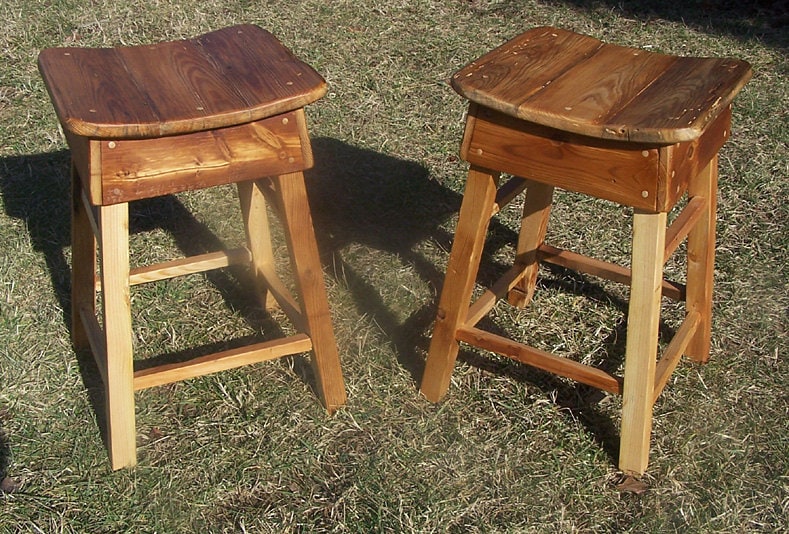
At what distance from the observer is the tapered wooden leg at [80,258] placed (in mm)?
2896

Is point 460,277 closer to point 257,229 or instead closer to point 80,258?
point 257,229

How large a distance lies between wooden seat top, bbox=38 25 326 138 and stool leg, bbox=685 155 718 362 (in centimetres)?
112

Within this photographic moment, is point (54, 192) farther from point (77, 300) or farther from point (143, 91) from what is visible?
point (143, 91)

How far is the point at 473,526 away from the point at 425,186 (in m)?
1.85

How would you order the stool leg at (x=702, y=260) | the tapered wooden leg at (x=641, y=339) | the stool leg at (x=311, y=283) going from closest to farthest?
the tapered wooden leg at (x=641, y=339) → the stool leg at (x=311, y=283) → the stool leg at (x=702, y=260)

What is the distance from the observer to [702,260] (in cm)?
301

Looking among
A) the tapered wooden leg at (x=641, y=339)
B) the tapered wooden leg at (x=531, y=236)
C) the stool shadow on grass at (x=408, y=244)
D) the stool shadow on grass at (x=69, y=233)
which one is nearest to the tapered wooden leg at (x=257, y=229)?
the stool shadow on grass at (x=69, y=233)

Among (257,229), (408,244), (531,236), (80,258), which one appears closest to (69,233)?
(80,258)

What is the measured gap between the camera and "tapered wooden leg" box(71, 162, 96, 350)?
2.90 meters

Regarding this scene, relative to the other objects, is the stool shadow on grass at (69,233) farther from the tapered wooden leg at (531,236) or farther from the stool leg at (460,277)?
the tapered wooden leg at (531,236)

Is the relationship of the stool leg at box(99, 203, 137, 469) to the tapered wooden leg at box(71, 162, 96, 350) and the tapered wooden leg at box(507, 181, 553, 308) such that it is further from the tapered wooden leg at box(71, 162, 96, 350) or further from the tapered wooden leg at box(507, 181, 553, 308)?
the tapered wooden leg at box(507, 181, 553, 308)

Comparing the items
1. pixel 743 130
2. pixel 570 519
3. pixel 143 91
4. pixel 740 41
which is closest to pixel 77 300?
pixel 143 91

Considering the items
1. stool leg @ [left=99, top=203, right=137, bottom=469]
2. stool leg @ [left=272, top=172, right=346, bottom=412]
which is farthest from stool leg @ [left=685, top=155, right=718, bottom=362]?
stool leg @ [left=99, top=203, right=137, bottom=469]

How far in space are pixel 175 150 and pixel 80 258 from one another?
804 mm
